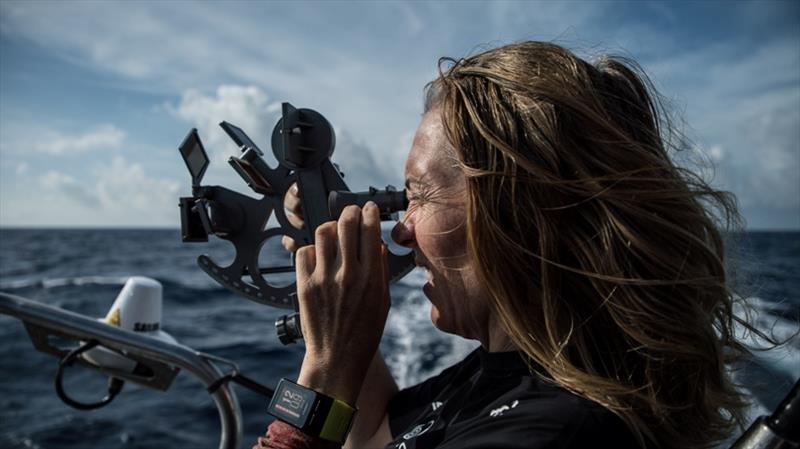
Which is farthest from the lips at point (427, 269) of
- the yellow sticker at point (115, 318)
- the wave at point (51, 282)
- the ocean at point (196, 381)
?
the wave at point (51, 282)

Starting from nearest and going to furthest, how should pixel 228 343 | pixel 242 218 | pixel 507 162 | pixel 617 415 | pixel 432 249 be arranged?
1. pixel 617 415
2. pixel 507 162
3. pixel 432 249
4. pixel 242 218
5. pixel 228 343

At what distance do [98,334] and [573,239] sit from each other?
1.21 meters

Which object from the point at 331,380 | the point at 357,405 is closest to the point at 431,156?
the point at 331,380

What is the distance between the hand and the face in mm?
103

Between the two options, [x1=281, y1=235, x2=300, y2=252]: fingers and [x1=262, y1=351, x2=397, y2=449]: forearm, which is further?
[x1=281, y1=235, x2=300, y2=252]: fingers

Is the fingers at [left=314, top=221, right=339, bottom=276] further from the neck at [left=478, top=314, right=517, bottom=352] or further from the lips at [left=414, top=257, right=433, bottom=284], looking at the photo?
the neck at [left=478, top=314, right=517, bottom=352]

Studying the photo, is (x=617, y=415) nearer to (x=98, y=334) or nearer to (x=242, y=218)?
(x=242, y=218)

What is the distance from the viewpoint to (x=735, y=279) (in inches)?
46.1

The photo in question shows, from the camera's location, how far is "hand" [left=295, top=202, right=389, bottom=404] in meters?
0.97

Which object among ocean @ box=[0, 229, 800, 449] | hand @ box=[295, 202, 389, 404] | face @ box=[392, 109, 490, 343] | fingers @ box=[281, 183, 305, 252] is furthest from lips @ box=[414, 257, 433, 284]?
ocean @ box=[0, 229, 800, 449]

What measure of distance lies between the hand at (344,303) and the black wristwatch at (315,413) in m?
0.02

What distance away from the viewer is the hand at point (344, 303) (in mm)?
974

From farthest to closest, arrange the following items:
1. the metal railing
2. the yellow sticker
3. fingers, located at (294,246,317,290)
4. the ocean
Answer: the ocean, the yellow sticker, the metal railing, fingers, located at (294,246,317,290)

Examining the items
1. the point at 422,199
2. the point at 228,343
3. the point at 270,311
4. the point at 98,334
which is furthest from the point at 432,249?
the point at 270,311
